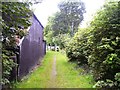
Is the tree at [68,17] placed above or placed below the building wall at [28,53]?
above

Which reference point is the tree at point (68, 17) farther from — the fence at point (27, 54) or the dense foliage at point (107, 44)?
the dense foliage at point (107, 44)

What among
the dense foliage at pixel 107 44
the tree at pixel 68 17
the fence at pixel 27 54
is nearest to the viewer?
the dense foliage at pixel 107 44

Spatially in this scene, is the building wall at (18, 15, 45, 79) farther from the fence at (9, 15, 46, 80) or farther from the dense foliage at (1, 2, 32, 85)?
the dense foliage at (1, 2, 32, 85)

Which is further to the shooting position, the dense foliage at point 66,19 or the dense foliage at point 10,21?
the dense foliage at point 66,19

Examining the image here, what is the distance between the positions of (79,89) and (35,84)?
7.23 ft

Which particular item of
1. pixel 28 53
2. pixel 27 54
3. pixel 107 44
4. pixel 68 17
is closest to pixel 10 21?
pixel 107 44

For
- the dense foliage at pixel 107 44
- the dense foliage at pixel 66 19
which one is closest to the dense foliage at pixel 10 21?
the dense foliage at pixel 107 44

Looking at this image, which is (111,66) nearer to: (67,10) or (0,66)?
(0,66)

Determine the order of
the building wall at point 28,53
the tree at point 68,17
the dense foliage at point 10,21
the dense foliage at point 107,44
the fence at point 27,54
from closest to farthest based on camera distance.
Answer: the dense foliage at point 10,21 → the dense foliage at point 107,44 → the fence at point 27,54 → the building wall at point 28,53 → the tree at point 68,17

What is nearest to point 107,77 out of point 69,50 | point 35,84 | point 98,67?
point 98,67

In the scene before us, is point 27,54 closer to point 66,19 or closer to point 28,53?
point 28,53

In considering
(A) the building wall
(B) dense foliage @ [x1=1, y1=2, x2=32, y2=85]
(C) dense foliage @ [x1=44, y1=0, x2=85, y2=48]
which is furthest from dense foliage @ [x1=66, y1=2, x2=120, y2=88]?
(C) dense foliage @ [x1=44, y1=0, x2=85, y2=48]

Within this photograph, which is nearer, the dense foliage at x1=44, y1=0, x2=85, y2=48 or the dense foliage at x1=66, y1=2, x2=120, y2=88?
the dense foliage at x1=66, y1=2, x2=120, y2=88

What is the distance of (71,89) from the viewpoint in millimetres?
9273
